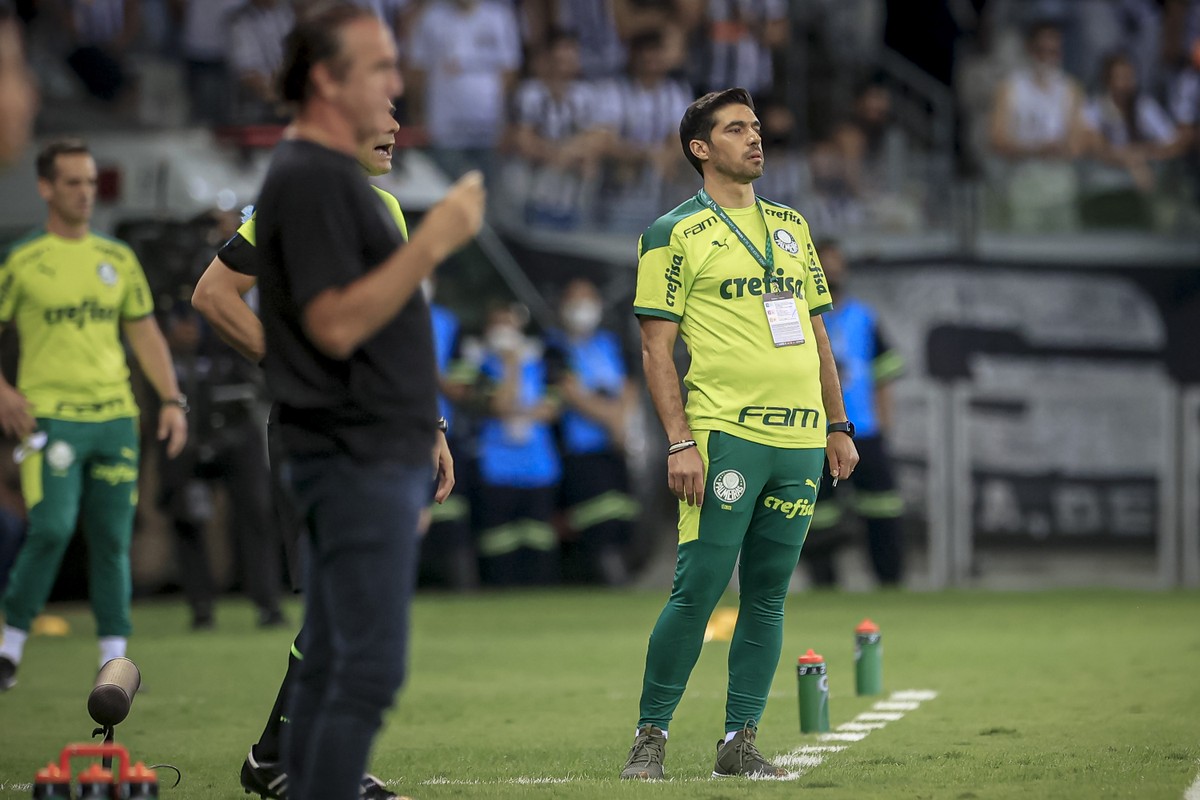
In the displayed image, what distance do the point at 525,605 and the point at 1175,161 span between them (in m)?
6.66

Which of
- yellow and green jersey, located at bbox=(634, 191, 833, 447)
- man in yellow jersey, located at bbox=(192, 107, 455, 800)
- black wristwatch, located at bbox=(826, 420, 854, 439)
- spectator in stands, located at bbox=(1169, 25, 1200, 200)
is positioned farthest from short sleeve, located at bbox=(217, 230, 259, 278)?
spectator in stands, located at bbox=(1169, 25, 1200, 200)

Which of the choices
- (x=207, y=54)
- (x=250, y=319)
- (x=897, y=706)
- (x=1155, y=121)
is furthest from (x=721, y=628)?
(x=1155, y=121)

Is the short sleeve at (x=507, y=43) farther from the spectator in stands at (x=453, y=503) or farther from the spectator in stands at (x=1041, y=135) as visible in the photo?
the spectator in stands at (x=1041, y=135)

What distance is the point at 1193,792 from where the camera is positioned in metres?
5.91

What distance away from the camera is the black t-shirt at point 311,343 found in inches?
172

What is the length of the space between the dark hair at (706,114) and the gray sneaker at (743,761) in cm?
191

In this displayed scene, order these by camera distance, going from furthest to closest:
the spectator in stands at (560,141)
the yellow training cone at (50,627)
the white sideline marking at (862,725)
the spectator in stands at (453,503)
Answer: the spectator in stands at (560,141), the spectator in stands at (453,503), the yellow training cone at (50,627), the white sideline marking at (862,725)

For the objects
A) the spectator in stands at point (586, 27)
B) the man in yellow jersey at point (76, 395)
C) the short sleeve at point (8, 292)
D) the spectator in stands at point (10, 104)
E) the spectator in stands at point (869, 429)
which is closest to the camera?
the spectator in stands at point (10, 104)

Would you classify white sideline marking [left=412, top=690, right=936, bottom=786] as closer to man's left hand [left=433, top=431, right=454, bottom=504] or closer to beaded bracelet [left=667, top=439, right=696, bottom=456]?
beaded bracelet [left=667, top=439, right=696, bottom=456]

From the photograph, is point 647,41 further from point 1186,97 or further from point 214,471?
point 214,471

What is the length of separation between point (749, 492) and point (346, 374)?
83.2 inches

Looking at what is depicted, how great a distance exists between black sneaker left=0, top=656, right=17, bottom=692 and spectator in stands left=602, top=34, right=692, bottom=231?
7.55 meters

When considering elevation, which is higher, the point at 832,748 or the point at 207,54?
the point at 207,54

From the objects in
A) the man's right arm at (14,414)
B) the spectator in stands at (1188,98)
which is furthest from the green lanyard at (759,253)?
the spectator in stands at (1188,98)
